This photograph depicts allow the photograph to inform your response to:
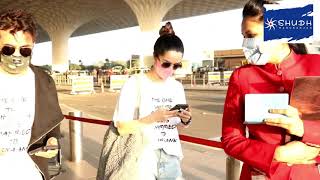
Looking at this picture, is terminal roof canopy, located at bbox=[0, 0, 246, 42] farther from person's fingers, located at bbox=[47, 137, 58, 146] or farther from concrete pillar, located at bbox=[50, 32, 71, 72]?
person's fingers, located at bbox=[47, 137, 58, 146]

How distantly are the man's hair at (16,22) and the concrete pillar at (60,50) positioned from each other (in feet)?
188

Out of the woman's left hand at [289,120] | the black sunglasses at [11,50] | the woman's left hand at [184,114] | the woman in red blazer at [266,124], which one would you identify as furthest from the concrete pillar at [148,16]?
the woman's left hand at [289,120]

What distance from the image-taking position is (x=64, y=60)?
6162 centimetres

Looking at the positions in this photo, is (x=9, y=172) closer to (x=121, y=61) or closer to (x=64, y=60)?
(x=64, y=60)

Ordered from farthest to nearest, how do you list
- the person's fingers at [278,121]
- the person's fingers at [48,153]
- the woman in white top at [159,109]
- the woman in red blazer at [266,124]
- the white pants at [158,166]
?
1. the woman in white top at [159,109]
2. the white pants at [158,166]
3. the person's fingers at [48,153]
4. the woman in red blazer at [266,124]
5. the person's fingers at [278,121]

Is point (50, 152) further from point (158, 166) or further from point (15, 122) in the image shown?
point (158, 166)

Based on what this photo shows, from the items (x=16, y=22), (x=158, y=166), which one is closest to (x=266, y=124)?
(x=158, y=166)

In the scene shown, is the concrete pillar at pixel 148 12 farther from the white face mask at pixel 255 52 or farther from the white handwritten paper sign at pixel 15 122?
the white face mask at pixel 255 52

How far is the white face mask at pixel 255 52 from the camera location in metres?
1.67

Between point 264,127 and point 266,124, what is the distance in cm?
9

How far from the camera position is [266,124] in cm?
157

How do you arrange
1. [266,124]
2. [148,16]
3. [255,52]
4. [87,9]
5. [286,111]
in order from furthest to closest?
[87,9] → [148,16] → [255,52] → [266,124] → [286,111]

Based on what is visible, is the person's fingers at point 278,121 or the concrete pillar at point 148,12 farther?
the concrete pillar at point 148,12

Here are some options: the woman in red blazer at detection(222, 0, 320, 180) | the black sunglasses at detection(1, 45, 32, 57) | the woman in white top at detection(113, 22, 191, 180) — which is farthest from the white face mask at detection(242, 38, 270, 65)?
the black sunglasses at detection(1, 45, 32, 57)
